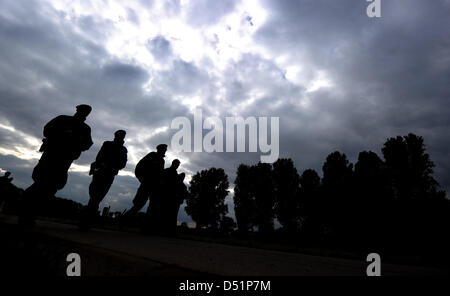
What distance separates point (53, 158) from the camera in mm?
3799

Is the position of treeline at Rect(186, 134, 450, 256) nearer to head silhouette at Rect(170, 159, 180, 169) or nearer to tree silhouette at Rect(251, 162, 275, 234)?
tree silhouette at Rect(251, 162, 275, 234)

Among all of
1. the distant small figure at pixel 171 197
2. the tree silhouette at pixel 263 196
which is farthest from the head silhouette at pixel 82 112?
the tree silhouette at pixel 263 196

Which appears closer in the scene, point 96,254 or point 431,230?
point 96,254

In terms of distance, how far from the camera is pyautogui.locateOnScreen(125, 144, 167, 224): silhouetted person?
221 inches

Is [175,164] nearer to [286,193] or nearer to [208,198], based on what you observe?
[286,193]

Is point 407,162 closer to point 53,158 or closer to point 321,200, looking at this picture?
point 321,200

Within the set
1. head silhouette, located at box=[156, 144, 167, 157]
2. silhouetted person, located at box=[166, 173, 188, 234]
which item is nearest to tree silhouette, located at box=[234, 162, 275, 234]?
silhouetted person, located at box=[166, 173, 188, 234]

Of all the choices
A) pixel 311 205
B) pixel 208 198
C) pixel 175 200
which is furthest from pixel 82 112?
pixel 208 198

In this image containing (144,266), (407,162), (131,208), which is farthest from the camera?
(407,162)

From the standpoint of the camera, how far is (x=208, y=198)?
127 ft

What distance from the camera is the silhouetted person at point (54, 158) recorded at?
354 cm
